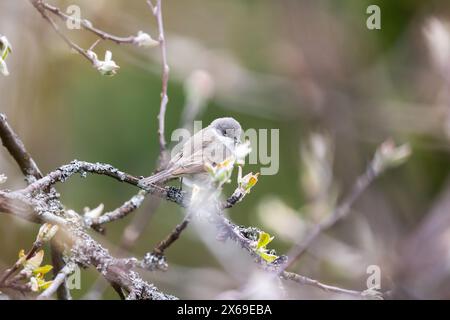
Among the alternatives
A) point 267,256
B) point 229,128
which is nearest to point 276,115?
point 229,128

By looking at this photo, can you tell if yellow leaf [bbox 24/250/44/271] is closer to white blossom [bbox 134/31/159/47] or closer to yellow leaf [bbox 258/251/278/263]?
yellow leaf [bbox 258/251/278/263]

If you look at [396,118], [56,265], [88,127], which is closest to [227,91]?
[396,118]

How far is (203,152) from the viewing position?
1827mm

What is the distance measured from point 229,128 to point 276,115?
5.67 feet

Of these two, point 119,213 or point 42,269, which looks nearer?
point 42,269

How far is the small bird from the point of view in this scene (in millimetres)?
1763

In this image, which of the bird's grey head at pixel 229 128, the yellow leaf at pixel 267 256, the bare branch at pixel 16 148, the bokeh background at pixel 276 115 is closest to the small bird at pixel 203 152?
the bird's grey head at pixel 229 128

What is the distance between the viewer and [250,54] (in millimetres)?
4379

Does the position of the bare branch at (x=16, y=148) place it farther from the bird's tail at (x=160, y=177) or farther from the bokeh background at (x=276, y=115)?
the bokeh background at (x=276, y=115)

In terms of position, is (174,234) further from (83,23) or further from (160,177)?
(83,23)

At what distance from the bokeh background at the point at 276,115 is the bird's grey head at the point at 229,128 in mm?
100

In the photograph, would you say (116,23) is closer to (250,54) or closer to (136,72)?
(136,72)
